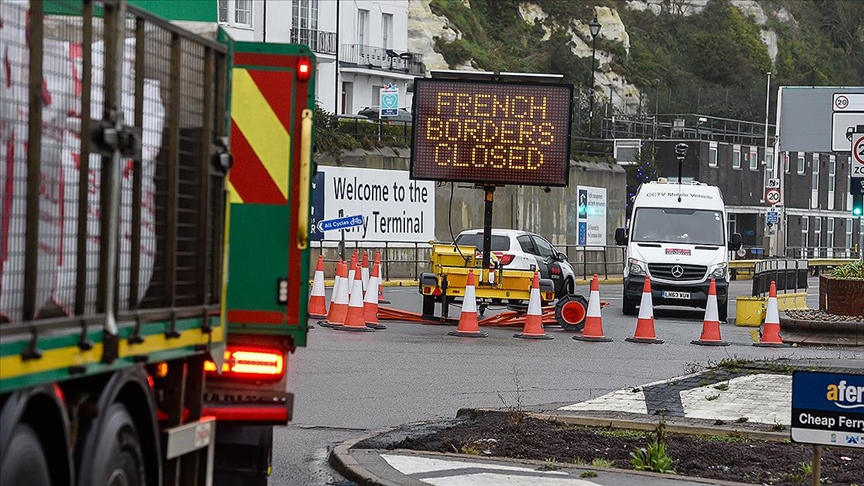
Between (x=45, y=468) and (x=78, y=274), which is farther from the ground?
(x=78, y=274)

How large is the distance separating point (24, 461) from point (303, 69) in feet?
11.0

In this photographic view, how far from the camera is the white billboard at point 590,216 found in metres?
50.5

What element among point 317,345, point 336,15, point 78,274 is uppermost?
point 336,15

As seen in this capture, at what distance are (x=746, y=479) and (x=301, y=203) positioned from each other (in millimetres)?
3482

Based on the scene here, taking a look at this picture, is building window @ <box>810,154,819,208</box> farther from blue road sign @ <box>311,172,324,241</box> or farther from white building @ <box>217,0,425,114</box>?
blue road sign @ <box>311,172,324,241</box>

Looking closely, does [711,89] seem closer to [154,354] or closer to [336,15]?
[336,15]

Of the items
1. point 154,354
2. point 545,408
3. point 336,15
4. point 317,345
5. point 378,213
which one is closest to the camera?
point 154,354

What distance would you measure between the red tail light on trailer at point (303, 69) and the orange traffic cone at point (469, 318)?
13797 mm

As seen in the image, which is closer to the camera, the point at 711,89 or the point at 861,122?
the point at 861,122

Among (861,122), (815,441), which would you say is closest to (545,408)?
(815,441)

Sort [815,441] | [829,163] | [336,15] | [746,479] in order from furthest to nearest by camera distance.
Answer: [829,163]
[336,15]
[746,479]
[815,441]

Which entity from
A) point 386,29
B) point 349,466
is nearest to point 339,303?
point 349,466

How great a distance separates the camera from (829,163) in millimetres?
85750

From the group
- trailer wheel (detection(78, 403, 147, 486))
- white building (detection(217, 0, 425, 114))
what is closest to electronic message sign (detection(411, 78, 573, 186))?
trailer wheel (detection(78, 403, 147, 486))
